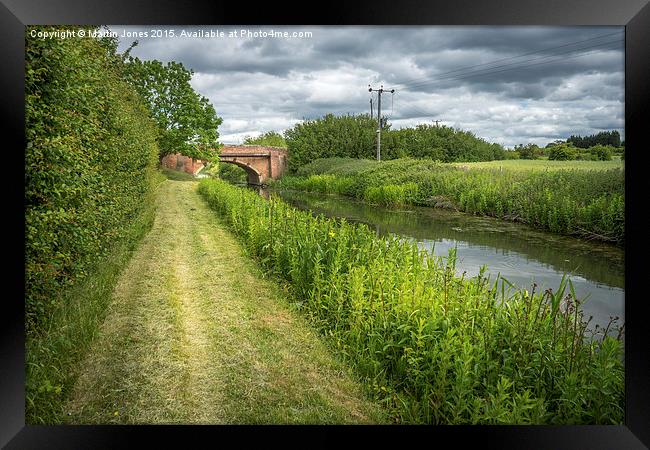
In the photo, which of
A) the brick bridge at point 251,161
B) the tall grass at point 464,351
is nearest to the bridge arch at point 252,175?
the brick bridge at point 251,161

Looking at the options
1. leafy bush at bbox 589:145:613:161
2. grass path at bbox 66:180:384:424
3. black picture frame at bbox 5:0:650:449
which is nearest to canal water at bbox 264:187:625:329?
black picture frame at bbox 5:0:650:449

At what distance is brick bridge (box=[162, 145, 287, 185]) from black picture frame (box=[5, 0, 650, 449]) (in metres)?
6.36

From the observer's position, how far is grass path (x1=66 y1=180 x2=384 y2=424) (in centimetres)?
325

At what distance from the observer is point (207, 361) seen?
384 centimetres

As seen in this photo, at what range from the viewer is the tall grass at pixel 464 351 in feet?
10.4

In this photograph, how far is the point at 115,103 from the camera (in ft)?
22.3

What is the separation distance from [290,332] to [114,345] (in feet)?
4.74

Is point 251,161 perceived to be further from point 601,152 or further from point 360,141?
point 601,152

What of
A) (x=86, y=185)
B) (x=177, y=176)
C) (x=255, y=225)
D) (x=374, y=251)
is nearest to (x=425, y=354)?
(x=374, y=251)

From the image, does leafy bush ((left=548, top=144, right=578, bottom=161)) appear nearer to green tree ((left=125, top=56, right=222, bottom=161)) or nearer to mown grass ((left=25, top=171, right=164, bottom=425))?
green tree ((left=125, top=56, right=222, bottom=161))

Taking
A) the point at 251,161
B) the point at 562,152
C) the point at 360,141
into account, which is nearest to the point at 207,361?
the point at 562,152

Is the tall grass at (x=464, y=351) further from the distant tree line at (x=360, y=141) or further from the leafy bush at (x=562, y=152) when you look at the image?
the distant tree line at (x=360, y=141)

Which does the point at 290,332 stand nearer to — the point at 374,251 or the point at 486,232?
the point at 374,251
